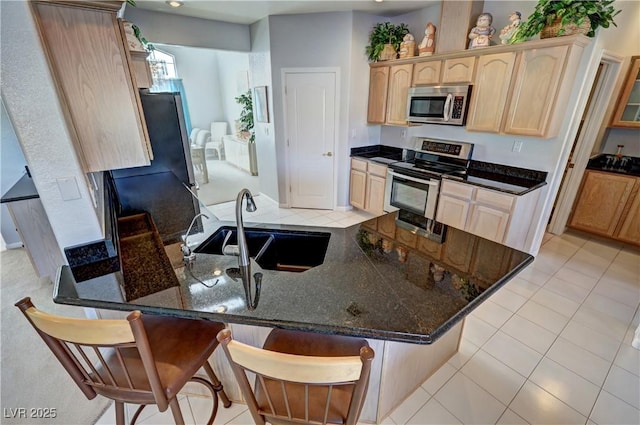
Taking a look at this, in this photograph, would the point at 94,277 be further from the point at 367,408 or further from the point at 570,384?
the point at 570,384

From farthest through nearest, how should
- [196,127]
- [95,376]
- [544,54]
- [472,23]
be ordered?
[196,127] → [472,23] → [544,54] → [95,376]

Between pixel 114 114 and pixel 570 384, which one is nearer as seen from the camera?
pixel 114 114

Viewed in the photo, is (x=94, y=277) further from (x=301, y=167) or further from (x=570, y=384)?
(x=301, y=167)

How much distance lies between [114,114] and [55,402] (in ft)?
5.72

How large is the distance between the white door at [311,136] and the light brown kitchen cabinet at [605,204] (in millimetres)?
3216

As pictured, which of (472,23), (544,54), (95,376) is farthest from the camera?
(472,23)

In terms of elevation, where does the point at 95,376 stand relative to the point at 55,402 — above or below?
above

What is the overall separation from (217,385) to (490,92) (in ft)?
11.2

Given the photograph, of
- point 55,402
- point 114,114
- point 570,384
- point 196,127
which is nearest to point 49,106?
point 114,114

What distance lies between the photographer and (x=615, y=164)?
3.49 metres

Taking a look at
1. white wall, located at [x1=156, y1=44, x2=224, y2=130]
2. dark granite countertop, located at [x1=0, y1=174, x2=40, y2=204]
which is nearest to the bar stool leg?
dark granite countertop, located at [x1=0, y1=174, x2=40, y2=204]

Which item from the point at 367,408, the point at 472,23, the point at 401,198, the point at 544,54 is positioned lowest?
the point at 367,408

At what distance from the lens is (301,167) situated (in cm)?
446

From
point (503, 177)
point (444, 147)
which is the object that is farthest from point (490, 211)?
point (444, 147)
